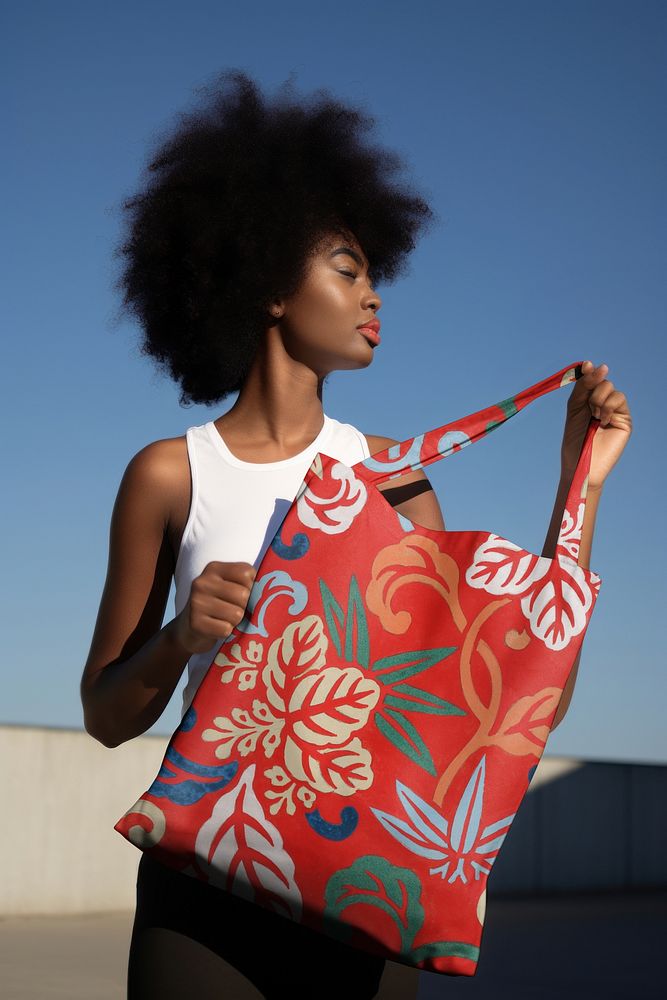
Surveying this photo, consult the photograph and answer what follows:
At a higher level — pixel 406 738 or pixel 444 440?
pixel 444 440

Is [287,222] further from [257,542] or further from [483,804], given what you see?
[483,804]

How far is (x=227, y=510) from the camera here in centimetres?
200

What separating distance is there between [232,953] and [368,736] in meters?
0.39

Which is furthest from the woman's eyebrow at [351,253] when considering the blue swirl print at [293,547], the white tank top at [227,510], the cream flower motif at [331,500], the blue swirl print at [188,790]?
the blue swirl print at [188,790]

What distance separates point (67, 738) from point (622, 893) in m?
12.0

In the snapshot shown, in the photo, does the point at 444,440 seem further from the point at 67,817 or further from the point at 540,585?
the point at 67,817

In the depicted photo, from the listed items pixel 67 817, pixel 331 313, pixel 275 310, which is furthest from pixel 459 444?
pixel 67 817

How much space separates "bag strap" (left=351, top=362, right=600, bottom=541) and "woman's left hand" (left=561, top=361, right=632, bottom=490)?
0.09ft

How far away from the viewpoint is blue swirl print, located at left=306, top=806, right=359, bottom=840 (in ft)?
5.71

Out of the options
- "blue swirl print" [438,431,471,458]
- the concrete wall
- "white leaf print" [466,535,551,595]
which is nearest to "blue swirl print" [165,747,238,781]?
"white leaf print" [466,535,551,595]

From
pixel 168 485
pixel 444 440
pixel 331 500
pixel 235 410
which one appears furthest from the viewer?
pixel 235 410

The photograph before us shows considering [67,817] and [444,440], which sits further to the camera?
[67,817]

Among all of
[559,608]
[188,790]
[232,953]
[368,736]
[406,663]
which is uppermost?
[559,608]

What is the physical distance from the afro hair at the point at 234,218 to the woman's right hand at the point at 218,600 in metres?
0.68
